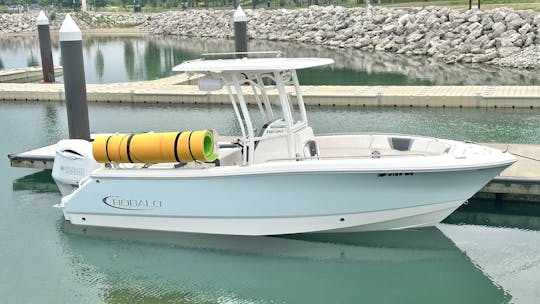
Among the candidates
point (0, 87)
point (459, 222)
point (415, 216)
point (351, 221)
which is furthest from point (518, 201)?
point (0, 87)

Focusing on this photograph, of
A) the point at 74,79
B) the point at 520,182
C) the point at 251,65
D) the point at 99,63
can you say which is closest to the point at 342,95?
the point at 74,79

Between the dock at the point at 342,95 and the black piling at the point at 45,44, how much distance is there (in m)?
1.55

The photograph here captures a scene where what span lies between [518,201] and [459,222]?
1.17 metres

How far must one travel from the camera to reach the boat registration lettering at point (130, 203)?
33.2 ft

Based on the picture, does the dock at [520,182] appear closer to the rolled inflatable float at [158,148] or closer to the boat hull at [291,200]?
the boat hull at [291,200]

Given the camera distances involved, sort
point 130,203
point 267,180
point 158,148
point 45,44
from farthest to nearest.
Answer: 1. point 45,44
2. point 130,203
3. point 158,148
4. point 267,180

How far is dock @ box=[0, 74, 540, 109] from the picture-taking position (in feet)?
63.4

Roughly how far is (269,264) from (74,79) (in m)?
7.14

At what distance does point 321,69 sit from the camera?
3256 cm

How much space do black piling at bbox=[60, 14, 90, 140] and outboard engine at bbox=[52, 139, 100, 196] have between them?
314 centimetres

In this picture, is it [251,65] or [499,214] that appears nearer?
[251,65]

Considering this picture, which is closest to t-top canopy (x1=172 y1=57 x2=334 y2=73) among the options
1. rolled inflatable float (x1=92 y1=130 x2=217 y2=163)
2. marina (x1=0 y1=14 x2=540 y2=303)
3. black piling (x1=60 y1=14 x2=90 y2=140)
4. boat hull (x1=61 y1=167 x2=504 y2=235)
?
marina (x1=0 y1=14 x2=540 y2=303)

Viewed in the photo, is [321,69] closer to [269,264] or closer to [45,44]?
[45,44]

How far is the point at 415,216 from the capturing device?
9680 millimetres
